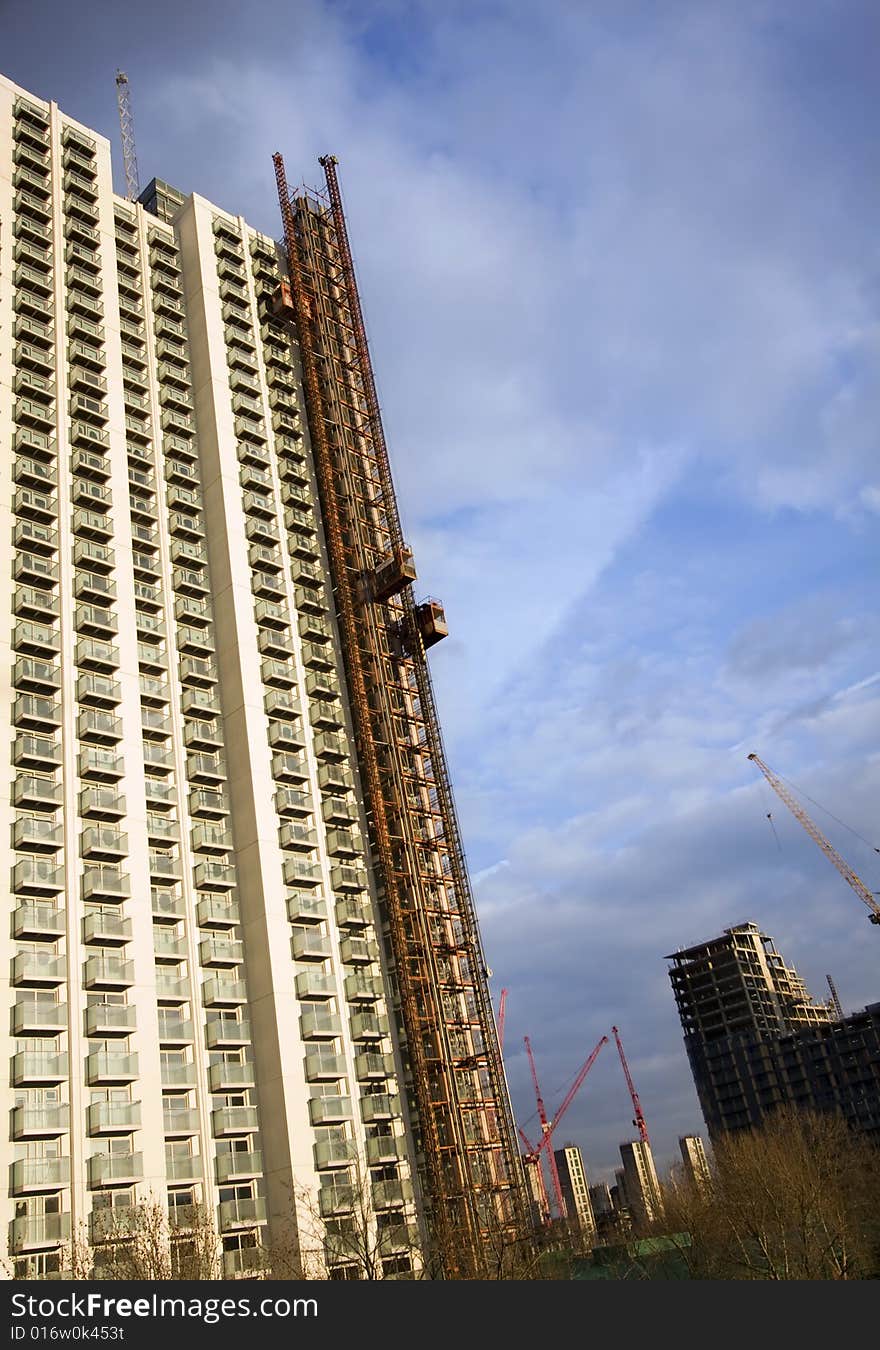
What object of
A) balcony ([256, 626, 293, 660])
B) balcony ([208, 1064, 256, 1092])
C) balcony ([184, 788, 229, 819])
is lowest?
balcony ([208, 1064, 256, 1092])

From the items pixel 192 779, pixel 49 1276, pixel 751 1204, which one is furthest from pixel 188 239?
pixel 751 1204

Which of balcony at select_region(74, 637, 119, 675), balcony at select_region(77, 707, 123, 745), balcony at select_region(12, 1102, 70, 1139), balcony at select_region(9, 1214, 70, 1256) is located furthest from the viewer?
balcony at select_region(74, 637, 119, 675)

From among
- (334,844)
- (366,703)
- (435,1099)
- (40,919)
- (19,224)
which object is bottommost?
(435,1099)

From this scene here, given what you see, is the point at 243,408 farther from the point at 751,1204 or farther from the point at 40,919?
the point at 751,1204

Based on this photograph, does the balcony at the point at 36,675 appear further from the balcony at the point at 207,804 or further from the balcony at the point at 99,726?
the balcony at the point at 207,804

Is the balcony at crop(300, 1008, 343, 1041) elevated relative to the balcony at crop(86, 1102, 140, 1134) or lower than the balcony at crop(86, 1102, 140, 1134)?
elevated

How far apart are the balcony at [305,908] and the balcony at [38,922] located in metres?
17.1

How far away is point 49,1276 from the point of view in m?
55.7

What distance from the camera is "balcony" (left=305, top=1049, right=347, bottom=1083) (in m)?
73.8

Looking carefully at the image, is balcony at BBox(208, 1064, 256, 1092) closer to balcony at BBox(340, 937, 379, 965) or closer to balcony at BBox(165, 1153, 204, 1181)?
balcony at BBox(165, 1153, 204, 1181)

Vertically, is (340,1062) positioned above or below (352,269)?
below

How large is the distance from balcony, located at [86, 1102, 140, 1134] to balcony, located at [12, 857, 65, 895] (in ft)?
42.1

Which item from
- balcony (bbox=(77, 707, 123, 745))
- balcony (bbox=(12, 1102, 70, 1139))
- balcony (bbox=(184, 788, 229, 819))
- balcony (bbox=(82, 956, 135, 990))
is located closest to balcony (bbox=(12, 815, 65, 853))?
balcony (bbox=(77, 707, 123, 745))

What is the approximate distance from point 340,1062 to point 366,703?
30.4m
